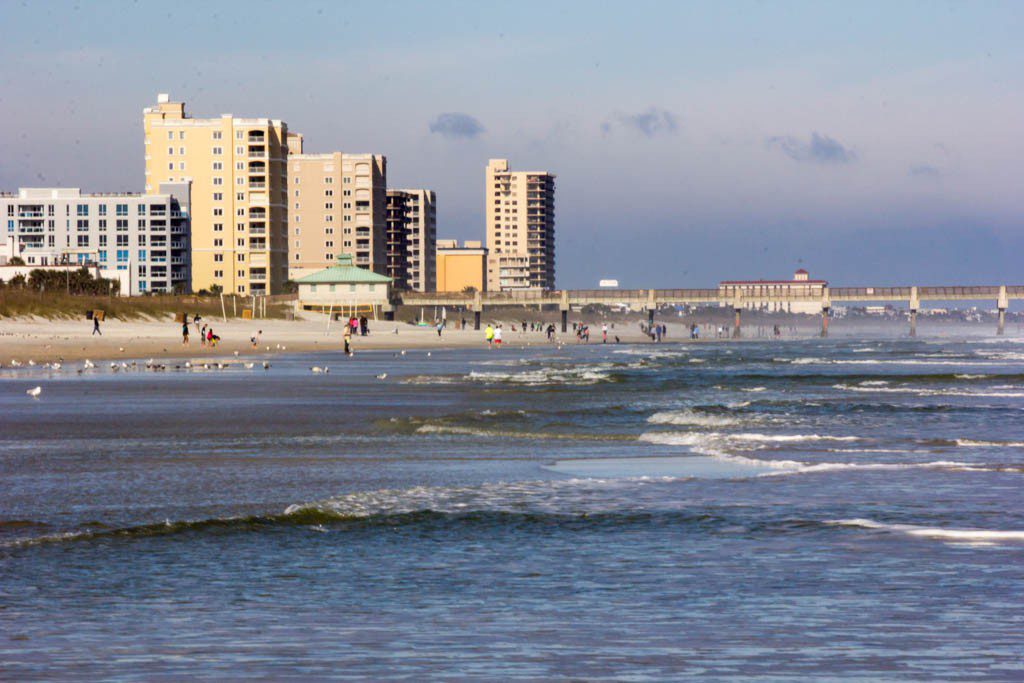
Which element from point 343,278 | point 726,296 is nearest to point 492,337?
point 343,278

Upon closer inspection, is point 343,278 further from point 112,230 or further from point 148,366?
point 148,366

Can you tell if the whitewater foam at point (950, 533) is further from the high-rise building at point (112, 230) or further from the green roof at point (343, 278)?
the high-rise building at point (112, 230)

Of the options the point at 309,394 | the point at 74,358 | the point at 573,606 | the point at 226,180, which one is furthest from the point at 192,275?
the point at 573,606

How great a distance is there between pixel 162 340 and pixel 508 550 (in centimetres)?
6772

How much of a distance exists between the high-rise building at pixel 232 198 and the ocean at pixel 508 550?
150156 millimetres

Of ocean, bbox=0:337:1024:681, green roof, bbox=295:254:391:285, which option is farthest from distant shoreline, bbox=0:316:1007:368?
ocean, bbox=0:337:1024:681

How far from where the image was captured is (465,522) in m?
12.4

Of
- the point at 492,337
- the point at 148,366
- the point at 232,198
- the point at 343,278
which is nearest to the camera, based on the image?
the point at 148,366

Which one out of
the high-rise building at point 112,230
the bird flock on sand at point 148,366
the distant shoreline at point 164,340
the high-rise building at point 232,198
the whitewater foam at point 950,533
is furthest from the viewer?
the high-rise building at point 232,198

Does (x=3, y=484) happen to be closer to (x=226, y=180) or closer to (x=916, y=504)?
(x=916, y=504)

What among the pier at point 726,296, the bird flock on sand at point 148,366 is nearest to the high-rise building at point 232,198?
the pier at point 726,296

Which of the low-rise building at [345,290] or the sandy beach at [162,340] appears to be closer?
the sandy beach at [162,340]

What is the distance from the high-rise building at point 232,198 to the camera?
172m

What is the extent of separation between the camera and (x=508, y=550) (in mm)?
10898
